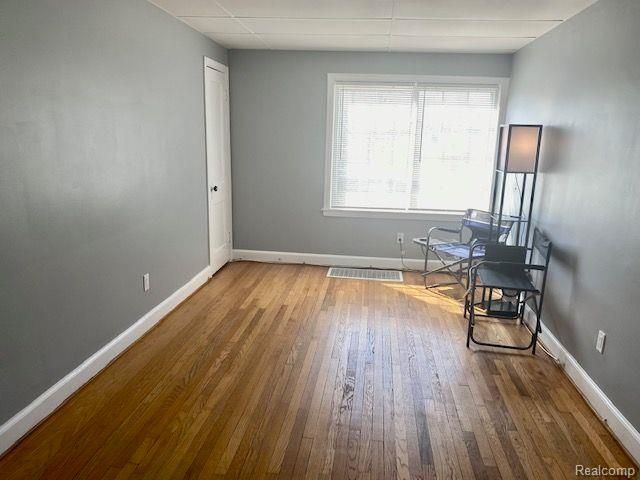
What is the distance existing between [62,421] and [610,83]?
343 centimetres

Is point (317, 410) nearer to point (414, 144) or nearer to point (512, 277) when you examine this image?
Result: point (512, 277)

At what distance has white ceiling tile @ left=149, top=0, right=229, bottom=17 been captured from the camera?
305cm

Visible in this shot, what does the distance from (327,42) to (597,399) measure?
354 cm

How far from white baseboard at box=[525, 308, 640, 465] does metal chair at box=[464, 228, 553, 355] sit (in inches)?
5.5

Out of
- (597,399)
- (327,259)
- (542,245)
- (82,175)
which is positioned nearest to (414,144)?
(327,259)

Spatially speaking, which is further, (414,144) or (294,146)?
(294,146)

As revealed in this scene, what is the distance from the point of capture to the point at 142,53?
305cm

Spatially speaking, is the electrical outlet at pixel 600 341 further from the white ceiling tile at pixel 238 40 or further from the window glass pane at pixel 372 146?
the white ceiling tile at pixel 238 40

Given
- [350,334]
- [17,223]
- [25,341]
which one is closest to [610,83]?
[350,334]

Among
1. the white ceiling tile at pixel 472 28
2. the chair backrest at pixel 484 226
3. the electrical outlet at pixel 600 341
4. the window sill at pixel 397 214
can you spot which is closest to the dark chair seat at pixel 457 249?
the chair backrest at pixel 484 226

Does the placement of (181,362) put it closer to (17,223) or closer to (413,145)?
(17,223)

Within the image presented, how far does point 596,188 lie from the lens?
8.49 feet

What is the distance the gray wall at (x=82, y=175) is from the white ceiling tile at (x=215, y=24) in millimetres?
117

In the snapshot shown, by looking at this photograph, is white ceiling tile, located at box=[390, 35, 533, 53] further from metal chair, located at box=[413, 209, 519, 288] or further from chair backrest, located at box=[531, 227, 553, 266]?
chair backrest, located at box=[531, 227, 553, 266]
